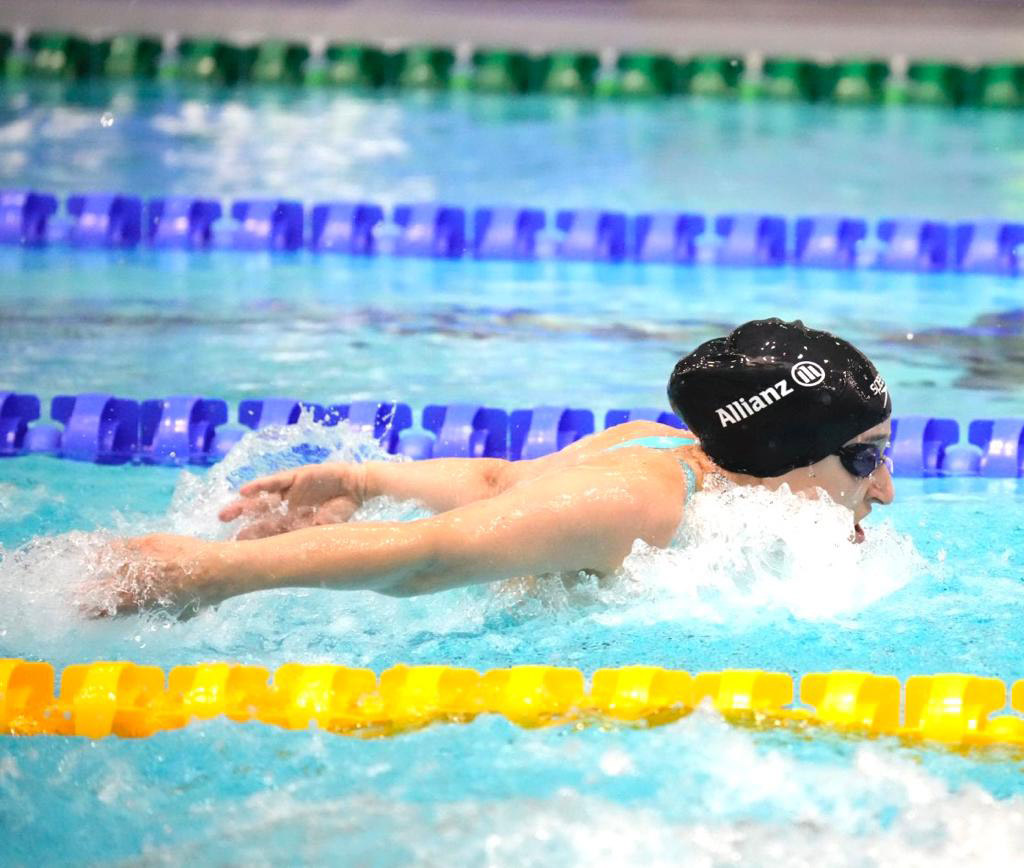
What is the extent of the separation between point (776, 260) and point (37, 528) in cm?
407

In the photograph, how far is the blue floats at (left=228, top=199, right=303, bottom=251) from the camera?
7.38 meters

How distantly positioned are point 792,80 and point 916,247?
432 cm

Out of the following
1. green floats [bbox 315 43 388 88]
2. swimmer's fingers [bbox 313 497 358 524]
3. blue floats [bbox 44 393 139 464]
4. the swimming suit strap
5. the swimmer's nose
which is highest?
green floats [bbox 315 43 388 88]

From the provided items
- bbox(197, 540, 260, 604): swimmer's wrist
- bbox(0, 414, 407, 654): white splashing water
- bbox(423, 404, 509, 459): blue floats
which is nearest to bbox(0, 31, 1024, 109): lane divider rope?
bbox(423, 404, 509, 459): blue floats

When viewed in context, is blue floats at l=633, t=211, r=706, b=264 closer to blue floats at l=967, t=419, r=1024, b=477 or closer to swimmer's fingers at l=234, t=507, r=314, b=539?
blue floats at l=967, t=419, r=1024, b=477

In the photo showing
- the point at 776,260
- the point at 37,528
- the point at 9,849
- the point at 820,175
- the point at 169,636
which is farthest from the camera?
the point at 820,175

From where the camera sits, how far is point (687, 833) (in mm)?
2527

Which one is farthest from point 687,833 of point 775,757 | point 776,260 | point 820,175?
point 820,175

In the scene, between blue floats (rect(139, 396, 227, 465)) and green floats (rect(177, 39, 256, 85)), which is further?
green floats (rect(177, 39, 256, 85))

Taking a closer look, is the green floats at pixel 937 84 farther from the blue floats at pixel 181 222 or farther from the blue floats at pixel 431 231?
the blue floats at pixel 181 222

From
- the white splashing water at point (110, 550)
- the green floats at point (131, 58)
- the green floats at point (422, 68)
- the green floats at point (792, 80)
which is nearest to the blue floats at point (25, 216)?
the white splashing water at point (110, 550)

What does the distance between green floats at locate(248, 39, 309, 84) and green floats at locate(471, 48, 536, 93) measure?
4.13 feet

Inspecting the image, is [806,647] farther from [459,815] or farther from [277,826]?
[277,826]

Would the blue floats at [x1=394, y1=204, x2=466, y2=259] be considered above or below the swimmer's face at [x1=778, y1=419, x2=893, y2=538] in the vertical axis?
below
